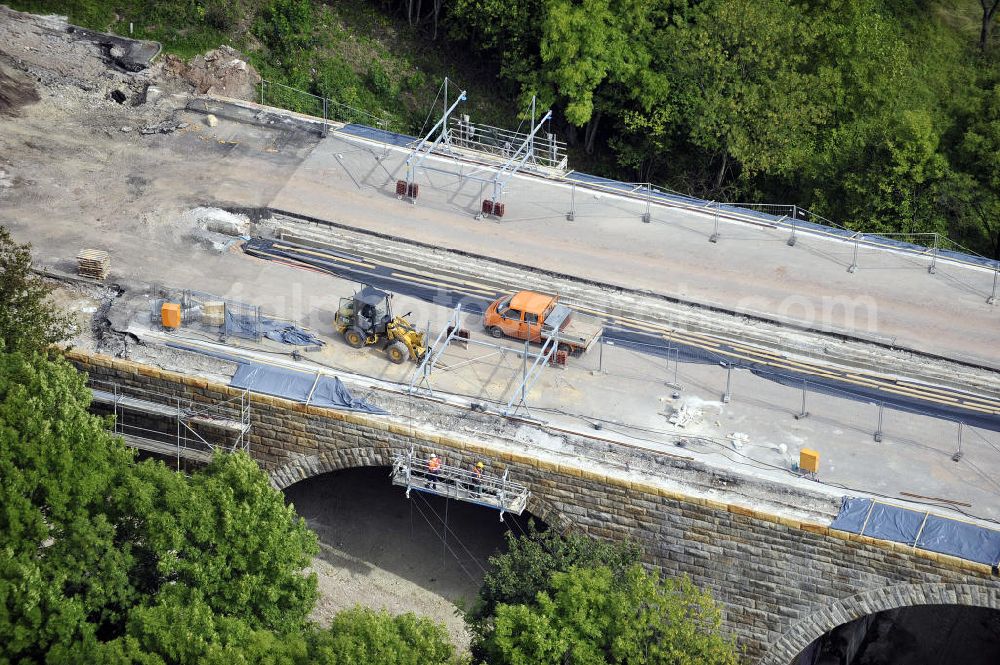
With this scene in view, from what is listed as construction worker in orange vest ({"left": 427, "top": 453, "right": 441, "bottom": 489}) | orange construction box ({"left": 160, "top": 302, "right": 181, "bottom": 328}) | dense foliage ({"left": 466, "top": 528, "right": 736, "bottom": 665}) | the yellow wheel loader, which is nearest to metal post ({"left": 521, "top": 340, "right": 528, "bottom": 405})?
the yellow wheel loader

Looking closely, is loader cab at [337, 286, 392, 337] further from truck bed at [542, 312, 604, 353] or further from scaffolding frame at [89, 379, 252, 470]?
truck bed at [542, 312, 604, 353]

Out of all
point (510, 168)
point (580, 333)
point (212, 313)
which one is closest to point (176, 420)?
point (212, 313)

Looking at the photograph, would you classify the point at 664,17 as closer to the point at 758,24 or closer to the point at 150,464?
the point at 758,24

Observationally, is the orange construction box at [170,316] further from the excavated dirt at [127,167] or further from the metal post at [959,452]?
the metal post at [959,452]

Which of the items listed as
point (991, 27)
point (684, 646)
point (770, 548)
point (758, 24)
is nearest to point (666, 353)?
point (770, 548)

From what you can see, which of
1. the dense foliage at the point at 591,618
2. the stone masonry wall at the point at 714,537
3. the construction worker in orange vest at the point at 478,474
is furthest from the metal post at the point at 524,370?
the dense foliage at the point at 591,618
